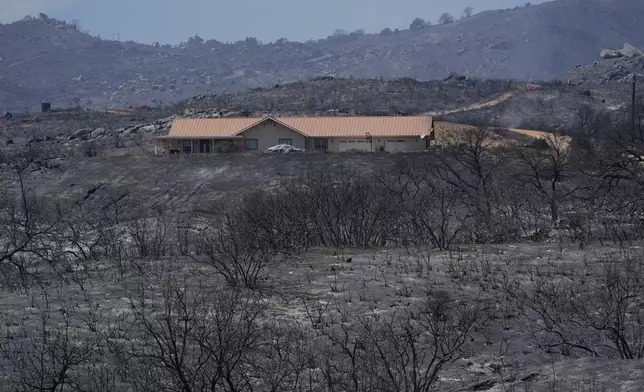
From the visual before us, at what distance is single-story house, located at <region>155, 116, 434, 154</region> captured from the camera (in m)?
68.3

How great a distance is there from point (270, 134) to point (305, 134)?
2.83 meters

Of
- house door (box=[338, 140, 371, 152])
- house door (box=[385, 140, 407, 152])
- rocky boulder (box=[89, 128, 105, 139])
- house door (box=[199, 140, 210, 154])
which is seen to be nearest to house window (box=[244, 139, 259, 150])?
house door (box=[199, 140, 210, 154])

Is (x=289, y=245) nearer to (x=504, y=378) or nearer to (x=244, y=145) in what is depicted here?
(x=504, y=378)

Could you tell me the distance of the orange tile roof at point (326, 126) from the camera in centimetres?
6844

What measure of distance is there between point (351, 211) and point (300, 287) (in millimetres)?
11349

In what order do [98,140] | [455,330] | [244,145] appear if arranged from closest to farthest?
[455,330]
[244,145]
[98,140]

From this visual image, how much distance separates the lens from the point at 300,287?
18844 mm

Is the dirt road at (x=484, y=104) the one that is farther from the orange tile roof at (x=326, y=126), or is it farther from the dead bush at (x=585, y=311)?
the dead bush at (x=585, y=311)

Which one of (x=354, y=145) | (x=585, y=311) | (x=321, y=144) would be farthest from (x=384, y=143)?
(x=585, y=311)

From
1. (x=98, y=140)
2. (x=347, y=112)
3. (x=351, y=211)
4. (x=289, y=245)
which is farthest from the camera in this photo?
(x=347, y=112)

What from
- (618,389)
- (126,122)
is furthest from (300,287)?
(126,122)

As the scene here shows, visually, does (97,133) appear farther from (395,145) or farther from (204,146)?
(395,145)

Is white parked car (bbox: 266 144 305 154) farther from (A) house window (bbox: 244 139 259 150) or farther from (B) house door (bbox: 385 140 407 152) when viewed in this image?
(B) house door (bbox: 385 140 407 152)

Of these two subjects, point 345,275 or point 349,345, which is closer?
point 349,345
